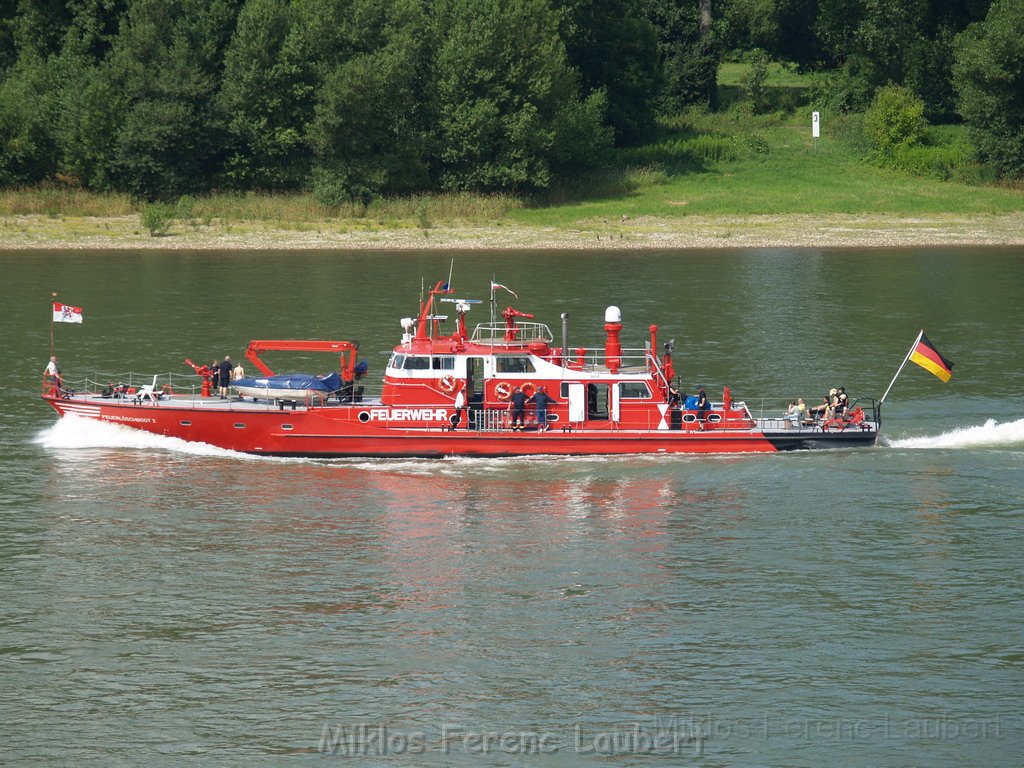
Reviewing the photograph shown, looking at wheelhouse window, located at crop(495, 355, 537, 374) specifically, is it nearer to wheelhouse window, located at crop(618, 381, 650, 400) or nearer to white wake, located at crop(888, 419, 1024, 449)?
wheelhouse window, located at crop(618, 381, 650, 400)

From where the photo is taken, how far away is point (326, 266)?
259 feet

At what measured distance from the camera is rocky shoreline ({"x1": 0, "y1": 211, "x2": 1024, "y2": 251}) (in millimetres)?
86438

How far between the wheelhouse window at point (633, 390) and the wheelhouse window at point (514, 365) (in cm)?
248

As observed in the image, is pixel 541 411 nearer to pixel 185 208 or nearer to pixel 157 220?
pixel 157 220

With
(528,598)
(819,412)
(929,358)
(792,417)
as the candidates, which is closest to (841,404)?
(819,412)

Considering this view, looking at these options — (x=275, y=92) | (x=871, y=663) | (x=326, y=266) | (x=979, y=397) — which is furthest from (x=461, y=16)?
(x=871, y=663)

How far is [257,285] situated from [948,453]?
4095 centimetres

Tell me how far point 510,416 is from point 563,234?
5034cm

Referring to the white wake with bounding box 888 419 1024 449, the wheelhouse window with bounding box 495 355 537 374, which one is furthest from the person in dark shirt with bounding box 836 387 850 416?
the wheelhouse window with bounding box 495 355 537 374

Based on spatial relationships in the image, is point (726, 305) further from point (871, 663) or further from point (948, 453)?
point (871, 663)

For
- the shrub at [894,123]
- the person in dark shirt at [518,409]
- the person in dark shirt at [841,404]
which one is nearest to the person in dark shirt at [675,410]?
the person in dark shirt at [518,409]

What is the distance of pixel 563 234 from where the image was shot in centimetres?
8844

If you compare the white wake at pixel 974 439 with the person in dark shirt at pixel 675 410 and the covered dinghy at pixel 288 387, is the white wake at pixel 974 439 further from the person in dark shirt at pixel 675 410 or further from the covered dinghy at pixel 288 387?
the covered dinghy at pixel 288 387

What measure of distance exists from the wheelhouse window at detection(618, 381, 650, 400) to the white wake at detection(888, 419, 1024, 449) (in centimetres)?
730
